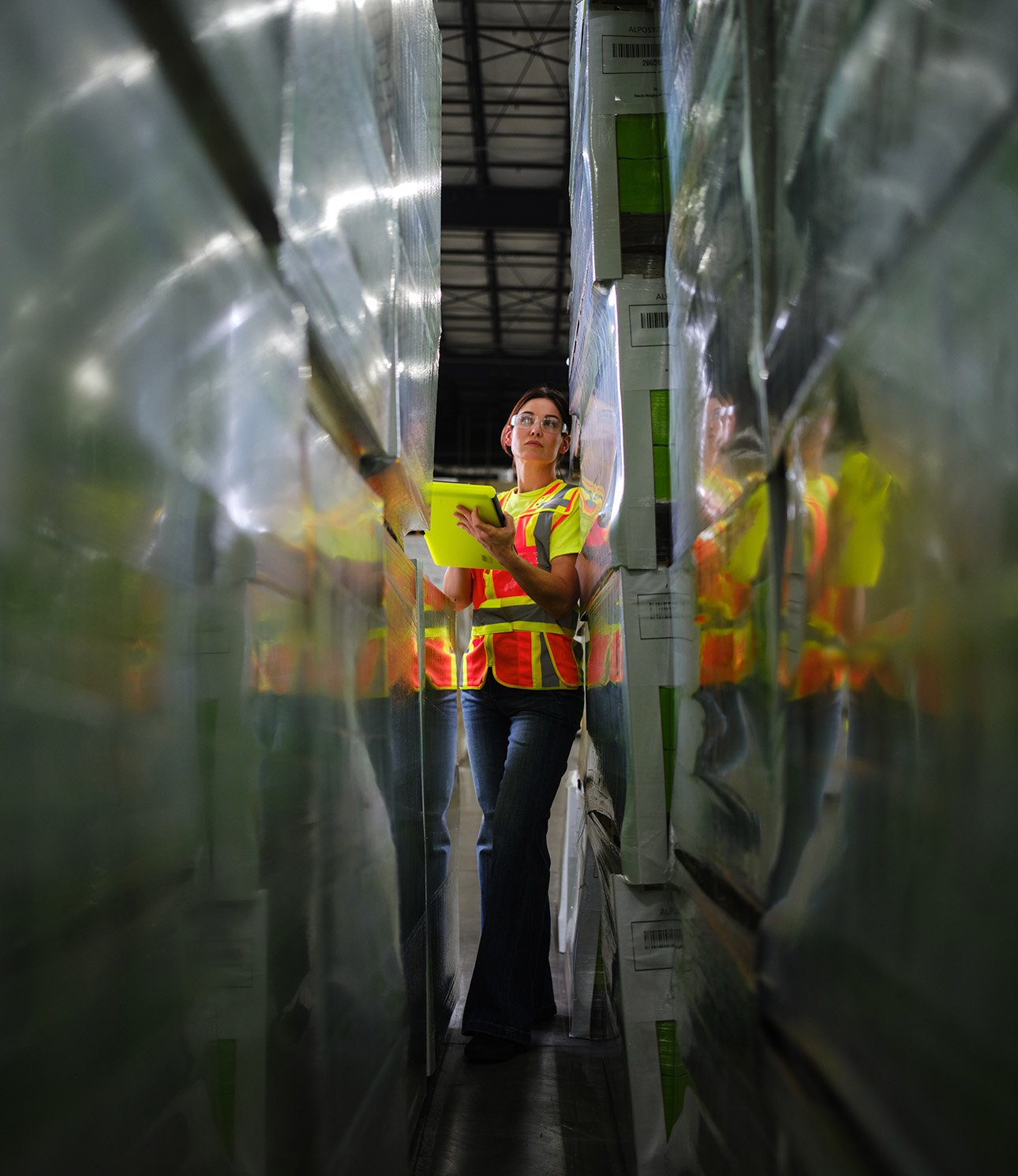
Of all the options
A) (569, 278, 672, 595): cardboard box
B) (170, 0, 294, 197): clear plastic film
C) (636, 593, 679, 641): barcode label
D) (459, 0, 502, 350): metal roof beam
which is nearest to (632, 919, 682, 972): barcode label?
(636, 593, 679, 641): barcode label

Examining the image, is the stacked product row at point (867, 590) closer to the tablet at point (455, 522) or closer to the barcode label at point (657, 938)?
the barcode label at point (657, 938)

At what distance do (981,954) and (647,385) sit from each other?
1.10 metres

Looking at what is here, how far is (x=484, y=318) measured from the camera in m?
9.56

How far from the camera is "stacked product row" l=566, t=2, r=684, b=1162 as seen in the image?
1.35m

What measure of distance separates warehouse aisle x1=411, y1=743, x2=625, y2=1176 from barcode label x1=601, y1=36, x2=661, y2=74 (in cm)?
154

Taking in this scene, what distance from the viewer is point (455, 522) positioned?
193 centimetres

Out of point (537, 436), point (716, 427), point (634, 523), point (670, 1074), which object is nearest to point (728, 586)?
point (716, 427)

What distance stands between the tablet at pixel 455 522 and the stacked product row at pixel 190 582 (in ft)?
2.98

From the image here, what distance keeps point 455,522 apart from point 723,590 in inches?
42.8

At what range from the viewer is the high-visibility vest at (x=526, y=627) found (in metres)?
1.96

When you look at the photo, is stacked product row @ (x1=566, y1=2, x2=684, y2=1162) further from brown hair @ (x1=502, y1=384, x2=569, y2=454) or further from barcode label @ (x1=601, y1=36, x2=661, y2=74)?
brown hair @ (x1=502, y1=384, x2=569, y2=454)

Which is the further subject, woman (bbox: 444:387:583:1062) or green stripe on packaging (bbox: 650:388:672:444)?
woman (bbox: 444:387:583:1062)

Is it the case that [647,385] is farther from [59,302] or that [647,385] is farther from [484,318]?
[484,318]

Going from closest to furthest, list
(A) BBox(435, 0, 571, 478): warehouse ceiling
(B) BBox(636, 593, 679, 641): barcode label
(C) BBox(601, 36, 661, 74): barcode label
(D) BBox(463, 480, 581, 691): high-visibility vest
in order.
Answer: (B) BBox(636, 593, 679, 641): barcode label < (C) BBox(601, 36, 661, 74): barcode label < (D) BBox(463, 480, 581, 691): high-visibility vest < (A) BBox(435, 0, 571, 478): warehouse ceiling
